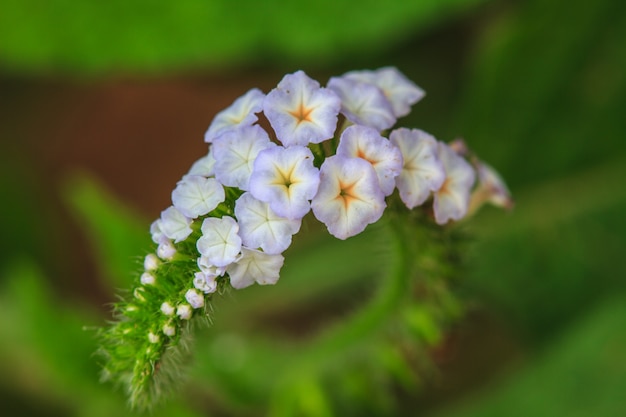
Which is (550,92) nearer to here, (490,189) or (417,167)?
(490,189)

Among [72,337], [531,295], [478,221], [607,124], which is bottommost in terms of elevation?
[72,337]

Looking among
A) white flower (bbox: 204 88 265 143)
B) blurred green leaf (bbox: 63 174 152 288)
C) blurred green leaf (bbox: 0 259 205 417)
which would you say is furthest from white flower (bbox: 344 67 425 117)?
blurred green leaf (bbox: 63 174 152 288)

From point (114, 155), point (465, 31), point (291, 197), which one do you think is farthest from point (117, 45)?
point (291, 197)

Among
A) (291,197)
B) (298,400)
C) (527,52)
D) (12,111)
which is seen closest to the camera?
(291,197)

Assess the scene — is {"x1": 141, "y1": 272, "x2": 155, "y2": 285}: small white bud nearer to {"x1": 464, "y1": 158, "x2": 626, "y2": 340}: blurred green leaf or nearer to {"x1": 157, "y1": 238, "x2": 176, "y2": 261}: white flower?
{"x1": 157, "y1": 238, "x2": 176, "y2": 261}: white flower

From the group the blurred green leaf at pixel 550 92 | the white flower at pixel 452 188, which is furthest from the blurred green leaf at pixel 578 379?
the white flower at pixel 452 188

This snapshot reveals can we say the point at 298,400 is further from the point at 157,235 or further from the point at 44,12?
the point at 44,12
